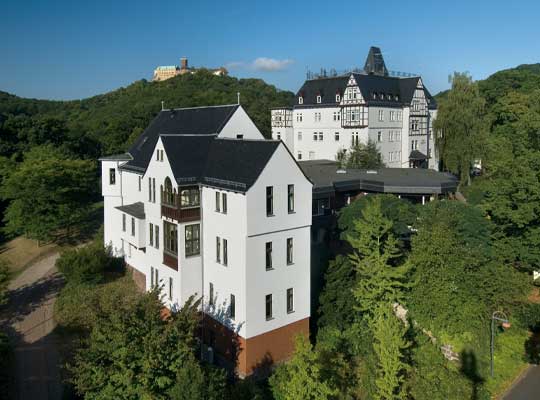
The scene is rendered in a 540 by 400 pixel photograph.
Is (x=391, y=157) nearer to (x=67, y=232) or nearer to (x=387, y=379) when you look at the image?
(x=67, y=232)

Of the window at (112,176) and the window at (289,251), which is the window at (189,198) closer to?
the window at (289,251)

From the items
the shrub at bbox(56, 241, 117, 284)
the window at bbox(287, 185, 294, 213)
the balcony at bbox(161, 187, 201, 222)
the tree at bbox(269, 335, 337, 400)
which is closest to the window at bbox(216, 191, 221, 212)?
the balcony at bbox(161, 187, 201, 222)

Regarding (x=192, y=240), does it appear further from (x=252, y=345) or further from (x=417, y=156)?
(x=417, y=156)

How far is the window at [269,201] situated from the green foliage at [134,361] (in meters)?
5.90

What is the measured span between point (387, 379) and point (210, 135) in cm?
1265

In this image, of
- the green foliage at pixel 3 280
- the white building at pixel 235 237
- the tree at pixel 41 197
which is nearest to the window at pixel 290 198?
the white building at pixel 235 237

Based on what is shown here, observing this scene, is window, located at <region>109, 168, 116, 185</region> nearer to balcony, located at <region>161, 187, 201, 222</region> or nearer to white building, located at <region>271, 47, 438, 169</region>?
balcony, located at <region>161, 187, 201, 222</region>

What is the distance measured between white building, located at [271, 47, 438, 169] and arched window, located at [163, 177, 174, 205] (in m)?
27.0

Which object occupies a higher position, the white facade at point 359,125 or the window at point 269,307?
the white facade at point 359,125

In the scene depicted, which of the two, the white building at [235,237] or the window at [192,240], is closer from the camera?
the white building at [235,237]

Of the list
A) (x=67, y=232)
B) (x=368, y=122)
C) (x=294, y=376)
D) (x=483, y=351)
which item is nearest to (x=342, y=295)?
(x=483, y=351)

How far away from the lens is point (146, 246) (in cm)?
2258

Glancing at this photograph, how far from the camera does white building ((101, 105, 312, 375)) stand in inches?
690

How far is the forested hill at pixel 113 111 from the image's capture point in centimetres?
4459
